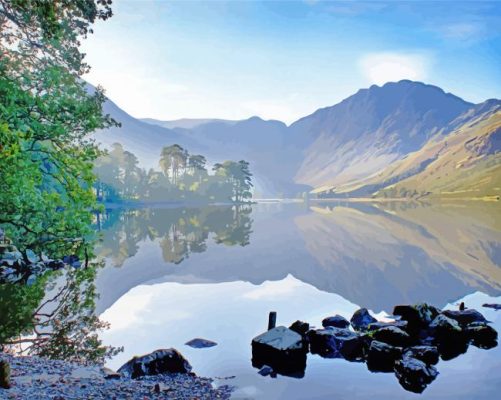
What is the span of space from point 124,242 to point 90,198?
32.2 m

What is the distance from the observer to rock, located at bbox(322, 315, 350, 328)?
2139cm

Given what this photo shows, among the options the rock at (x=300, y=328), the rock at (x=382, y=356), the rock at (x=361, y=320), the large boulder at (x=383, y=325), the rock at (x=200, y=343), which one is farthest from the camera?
the rock at (x=361, y=320)

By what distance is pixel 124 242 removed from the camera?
60.1 m

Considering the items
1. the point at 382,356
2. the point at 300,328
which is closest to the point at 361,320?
the point at 300,328

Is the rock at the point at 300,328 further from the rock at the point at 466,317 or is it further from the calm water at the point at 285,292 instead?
the rock at the point at 466,317

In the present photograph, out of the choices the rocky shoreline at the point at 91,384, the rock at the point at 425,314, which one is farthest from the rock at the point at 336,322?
the rocky shoreline at the point at 91,384

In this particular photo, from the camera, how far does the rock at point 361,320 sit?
2138 centimetres

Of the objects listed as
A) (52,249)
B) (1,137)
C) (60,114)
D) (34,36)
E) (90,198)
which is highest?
(34,36)

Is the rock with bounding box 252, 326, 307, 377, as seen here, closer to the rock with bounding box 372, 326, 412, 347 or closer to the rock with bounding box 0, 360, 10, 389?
the rock with bounding box 372, 326, 412, 347

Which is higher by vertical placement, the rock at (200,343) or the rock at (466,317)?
the rock at (466,317)

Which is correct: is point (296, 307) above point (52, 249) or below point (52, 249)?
below

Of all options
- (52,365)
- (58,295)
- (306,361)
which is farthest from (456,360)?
(58,295)

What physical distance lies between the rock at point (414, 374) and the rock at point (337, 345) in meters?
2.04

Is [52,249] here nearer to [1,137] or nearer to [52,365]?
[1,137]
